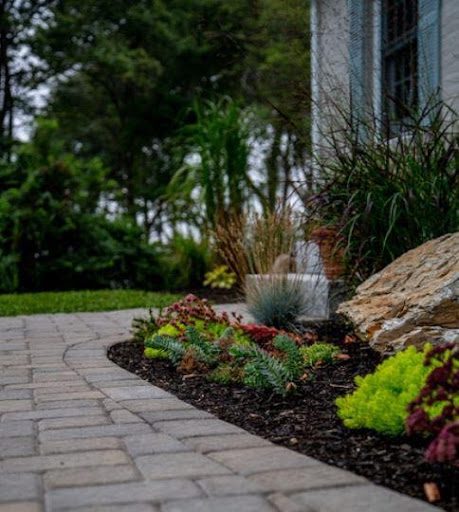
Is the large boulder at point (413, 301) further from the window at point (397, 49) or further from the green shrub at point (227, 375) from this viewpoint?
the window at point (397, 49)

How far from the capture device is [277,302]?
191 inches

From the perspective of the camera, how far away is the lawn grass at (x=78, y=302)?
670 cm

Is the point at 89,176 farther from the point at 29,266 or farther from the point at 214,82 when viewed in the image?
the point at 214,82

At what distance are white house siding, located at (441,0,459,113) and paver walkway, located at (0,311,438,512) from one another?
343 cm

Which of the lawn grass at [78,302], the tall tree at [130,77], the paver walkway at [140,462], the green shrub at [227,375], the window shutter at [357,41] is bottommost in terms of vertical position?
the paver walkway at [140,462]

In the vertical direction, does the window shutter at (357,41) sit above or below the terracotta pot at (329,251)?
above

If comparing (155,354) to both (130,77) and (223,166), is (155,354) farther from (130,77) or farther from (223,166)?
(130,77)

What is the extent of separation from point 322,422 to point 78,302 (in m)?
5.02

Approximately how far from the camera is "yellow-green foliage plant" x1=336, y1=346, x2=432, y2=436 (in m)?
2.29

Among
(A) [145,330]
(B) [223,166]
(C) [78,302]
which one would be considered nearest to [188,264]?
(B) [223,166]

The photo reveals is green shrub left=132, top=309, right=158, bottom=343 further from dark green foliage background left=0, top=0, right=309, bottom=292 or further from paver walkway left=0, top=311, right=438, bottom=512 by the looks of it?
dark green foliage background left=0, top=0, right=309, bottom=292

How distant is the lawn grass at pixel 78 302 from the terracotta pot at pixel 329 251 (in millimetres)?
1895

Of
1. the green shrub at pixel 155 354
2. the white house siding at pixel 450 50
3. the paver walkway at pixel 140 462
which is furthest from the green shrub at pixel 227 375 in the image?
the white house siding at pixel 450 50

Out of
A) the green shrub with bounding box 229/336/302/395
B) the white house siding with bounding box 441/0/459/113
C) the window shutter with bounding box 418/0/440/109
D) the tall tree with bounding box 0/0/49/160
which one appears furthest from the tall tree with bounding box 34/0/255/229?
the green shrub with bounding box 229/336/302/395
